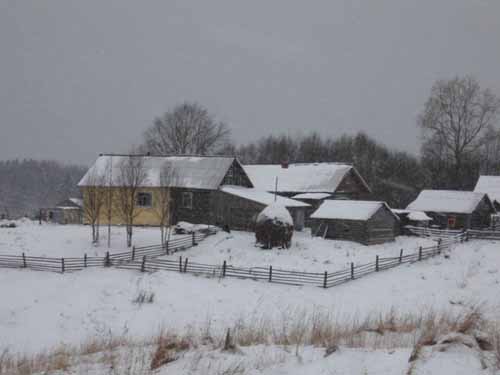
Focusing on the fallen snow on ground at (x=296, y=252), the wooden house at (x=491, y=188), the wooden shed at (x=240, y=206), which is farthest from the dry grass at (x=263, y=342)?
the wooden house at (x=491, y=188)

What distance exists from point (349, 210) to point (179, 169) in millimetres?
16242

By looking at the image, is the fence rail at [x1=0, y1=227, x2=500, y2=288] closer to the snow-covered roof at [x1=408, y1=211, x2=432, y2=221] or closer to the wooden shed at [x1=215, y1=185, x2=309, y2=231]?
the wooden shed at [x1=215, y1=185, x2=309, y2=231]

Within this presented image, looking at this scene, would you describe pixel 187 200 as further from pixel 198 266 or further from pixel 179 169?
pixel 198 266

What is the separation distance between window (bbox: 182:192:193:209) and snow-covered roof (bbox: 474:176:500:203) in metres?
32.9

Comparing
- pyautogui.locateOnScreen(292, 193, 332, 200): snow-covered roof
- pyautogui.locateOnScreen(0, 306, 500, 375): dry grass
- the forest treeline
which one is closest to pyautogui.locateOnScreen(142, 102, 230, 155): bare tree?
the forest treeline

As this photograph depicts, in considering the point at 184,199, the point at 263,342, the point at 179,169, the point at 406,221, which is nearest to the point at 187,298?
the point at 263,342

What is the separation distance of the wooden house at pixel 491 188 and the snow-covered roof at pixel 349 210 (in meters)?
20.6

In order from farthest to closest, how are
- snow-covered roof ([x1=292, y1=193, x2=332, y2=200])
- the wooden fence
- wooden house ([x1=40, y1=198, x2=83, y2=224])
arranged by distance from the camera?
wooden house ([x1=40, y1=198, x2=83, y2=224]) → snow-covered roof ([x1=292, y1=193, x2=332, y2=200]) → the wooden fence

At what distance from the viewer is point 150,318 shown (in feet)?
53.8

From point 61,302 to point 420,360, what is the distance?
1699 centimetres

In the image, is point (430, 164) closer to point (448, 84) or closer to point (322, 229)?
point (448, 84)

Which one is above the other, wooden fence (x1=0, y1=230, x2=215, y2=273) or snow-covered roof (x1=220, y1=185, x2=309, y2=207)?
snow-covered roof (x1=220, y1=185, x2=309, y2=207)

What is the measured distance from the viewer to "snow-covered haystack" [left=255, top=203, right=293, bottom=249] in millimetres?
29844

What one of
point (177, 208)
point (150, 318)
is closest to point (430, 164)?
point (177, 208)
